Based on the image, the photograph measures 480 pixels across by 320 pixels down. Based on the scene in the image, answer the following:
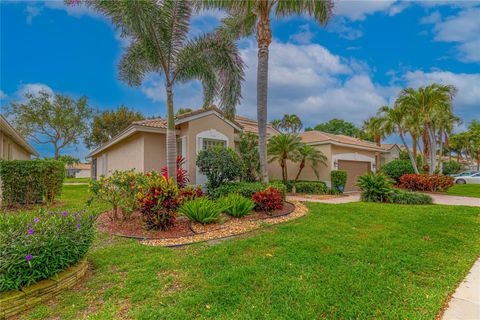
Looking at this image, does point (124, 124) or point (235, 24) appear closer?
point (235, 24)

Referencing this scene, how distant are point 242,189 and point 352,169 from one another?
12868 millimetres

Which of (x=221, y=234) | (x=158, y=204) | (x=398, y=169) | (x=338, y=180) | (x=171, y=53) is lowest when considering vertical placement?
(x=221, y=234)

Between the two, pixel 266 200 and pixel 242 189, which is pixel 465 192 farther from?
pixel 242 189

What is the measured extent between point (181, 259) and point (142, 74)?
28.2 feet

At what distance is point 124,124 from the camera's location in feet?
99.4

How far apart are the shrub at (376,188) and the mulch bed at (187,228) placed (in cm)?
555

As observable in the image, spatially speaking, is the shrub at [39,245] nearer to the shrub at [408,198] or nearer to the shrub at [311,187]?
the shrub at [408,198]

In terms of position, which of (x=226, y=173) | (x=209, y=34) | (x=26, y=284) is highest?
(x=209, y=34)

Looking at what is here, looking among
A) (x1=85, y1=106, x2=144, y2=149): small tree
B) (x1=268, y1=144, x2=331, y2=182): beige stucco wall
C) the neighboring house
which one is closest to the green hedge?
(x1=268, y1=144, x2=331, y2=182): beige stucco wall

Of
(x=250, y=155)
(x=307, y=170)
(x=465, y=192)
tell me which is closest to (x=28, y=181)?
(x=250, y=155)

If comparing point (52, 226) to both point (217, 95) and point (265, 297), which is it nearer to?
point (265, 297)

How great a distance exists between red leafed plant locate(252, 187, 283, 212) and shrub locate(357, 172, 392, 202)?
601cm

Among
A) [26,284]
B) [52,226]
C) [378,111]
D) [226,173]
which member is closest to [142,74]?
[226,173]

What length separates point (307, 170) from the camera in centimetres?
1742
